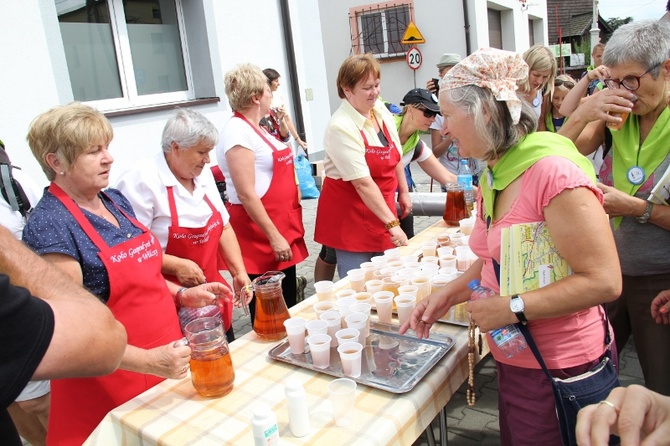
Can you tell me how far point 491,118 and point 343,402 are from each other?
93 cm

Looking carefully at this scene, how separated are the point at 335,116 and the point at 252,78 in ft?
1.81

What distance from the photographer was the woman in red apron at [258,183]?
319 cm

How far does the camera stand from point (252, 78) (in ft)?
10.5

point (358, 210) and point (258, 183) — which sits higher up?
point (258, 183)

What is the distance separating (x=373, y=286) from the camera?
2281mm

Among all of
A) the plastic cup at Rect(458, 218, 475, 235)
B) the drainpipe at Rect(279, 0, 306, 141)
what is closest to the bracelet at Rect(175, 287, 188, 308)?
the plastic cup at Rect(458, 218, 475, 235)

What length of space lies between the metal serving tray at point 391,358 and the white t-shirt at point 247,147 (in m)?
1.54

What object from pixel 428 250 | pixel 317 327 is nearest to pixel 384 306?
pixel 317 327

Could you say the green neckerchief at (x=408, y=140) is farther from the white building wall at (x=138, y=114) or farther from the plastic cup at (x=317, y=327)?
the white building wall at (x=138, y=114)

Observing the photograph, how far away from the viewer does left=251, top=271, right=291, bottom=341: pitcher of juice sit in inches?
79.3

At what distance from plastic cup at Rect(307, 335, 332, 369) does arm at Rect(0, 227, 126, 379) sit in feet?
2.36

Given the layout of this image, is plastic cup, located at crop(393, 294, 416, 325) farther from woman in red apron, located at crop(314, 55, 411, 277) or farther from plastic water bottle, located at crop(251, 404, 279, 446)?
woman in red apron, located at crop(314, 55, 411, 277)

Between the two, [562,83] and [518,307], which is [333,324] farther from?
[562,83]

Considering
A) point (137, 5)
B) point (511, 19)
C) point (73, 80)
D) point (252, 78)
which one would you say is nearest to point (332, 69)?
point (511, 19)
